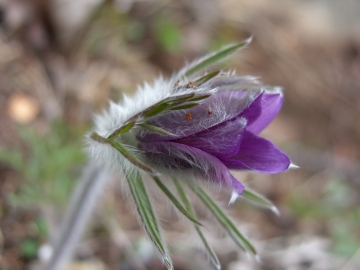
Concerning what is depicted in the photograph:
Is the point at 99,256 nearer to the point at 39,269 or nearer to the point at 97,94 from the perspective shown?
the point at 39,269

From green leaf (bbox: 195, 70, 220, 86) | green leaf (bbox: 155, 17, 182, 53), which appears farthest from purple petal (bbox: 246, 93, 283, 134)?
green leaf (bbox: 155, 17, 182, 53)

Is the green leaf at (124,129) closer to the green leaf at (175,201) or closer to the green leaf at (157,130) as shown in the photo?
the green leaf at (157,130)

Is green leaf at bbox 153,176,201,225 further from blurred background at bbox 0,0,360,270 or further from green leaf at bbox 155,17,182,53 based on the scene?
green leaf at bbox 155,17,182,53

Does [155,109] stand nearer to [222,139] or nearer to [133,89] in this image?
[222,139]

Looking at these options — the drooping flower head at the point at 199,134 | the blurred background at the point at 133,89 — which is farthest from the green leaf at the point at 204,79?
the blurred background at the point at 133,89

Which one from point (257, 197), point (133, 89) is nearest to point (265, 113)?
point (257, 197)

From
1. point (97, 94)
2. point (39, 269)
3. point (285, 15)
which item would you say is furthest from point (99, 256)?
point (285, 15)

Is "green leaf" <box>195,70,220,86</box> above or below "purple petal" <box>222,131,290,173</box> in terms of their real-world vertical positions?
above
